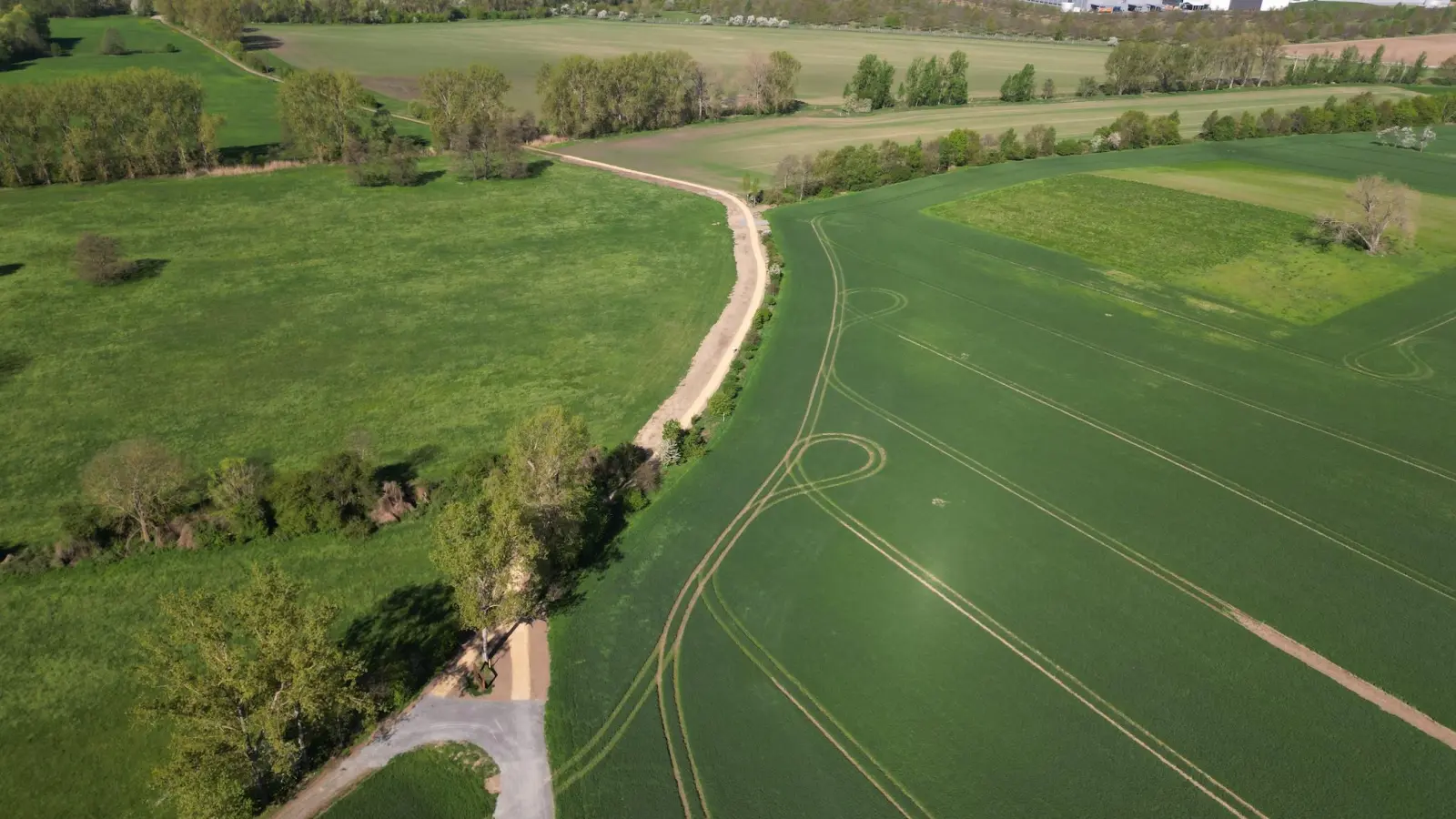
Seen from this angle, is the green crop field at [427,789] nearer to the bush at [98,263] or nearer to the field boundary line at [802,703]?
the field boundary line at [802,703]

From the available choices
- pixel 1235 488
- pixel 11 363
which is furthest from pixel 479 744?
pixel 11 363

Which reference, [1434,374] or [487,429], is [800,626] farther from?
[1434,374]

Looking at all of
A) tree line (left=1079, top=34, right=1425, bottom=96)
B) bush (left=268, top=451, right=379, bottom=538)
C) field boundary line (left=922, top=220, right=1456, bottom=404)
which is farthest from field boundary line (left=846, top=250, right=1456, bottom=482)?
tree line (left=1079, top=34, right=1425, bottom=96)

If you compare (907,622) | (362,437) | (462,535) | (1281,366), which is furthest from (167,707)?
(1281,366)

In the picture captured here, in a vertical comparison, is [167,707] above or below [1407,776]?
above

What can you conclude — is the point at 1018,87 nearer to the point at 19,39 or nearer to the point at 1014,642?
the point at 1014,642
